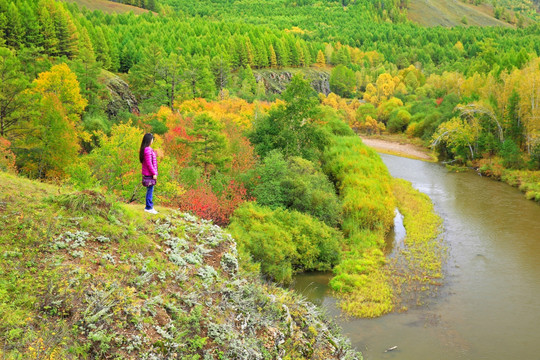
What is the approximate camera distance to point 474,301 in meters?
23.1

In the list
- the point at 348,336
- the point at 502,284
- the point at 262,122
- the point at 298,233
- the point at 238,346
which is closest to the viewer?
the point at 238,346

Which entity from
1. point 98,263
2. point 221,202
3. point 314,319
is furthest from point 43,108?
point 314,319

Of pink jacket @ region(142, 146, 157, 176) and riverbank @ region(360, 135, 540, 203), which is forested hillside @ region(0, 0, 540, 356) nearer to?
riverbank @ region(360, 135, 540, 203)

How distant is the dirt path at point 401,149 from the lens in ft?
231

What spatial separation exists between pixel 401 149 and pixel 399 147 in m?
2.02

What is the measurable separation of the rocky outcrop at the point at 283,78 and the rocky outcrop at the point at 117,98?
59.5 m

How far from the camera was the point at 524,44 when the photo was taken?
139m

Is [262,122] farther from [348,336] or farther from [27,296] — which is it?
[27,296]

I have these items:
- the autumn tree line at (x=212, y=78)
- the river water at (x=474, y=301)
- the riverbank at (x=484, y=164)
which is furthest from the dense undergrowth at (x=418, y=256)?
the autumn tree line at (x=212, y=78)

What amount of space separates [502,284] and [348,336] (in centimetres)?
1202

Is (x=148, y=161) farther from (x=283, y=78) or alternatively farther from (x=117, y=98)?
(x=283, y=78)

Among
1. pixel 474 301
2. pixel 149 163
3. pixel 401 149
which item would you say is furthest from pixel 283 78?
pixel 149 163

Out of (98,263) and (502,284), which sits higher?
(98,263)

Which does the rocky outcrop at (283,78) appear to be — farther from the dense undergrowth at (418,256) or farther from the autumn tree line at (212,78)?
Answer: the dense undergrowth at (418,256)
